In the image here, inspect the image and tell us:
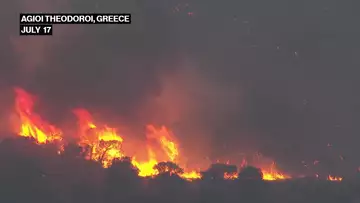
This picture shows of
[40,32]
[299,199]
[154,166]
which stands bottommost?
[299,199]

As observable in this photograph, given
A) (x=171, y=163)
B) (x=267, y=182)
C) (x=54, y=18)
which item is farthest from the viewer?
(x=267, y=182)

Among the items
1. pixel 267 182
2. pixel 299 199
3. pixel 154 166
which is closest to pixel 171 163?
pixel 154 166

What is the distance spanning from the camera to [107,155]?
438 ft

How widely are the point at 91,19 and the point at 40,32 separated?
1002 cm

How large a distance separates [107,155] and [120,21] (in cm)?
5321

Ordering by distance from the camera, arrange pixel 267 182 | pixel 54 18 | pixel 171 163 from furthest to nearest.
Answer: pixel 267 182
pixel 171 163
pixel 54 18

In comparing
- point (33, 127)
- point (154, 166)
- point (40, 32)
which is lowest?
point (154, 166)

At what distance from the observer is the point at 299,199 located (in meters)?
159

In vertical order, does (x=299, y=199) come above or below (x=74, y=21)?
below

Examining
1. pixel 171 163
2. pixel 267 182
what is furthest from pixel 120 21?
pixel 267 182

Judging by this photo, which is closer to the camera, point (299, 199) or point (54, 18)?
point (54, 18)

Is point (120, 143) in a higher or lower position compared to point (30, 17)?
lower

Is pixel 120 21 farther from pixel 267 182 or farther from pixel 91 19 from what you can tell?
pixel 267 182

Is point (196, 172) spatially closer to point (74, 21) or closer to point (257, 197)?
point (257, 197)
